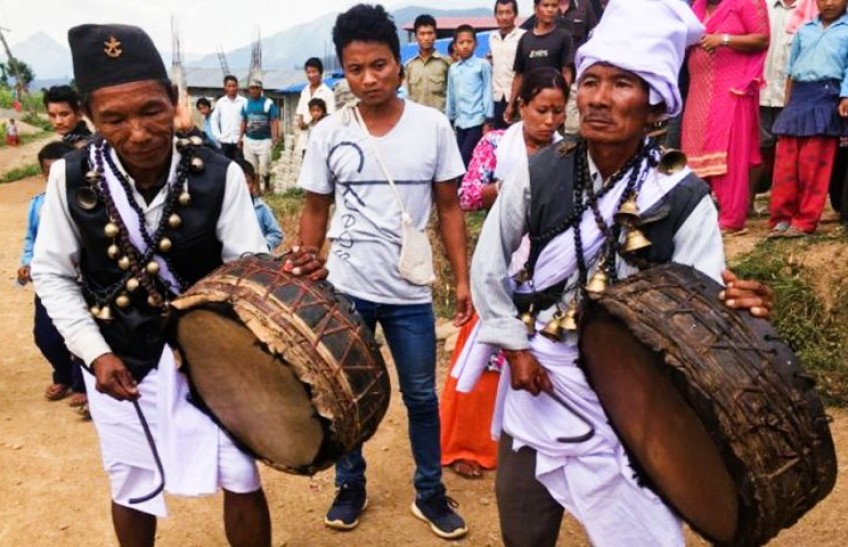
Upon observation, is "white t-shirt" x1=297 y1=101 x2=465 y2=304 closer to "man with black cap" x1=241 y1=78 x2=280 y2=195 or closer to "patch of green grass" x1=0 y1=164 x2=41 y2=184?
"man with black cap" x1=241 y1=78 x2=280 y2=195

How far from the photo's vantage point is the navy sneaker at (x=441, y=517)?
344cm

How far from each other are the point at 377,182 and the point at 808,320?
9.89 feet

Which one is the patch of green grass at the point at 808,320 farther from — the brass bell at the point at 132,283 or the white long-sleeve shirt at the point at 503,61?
the white long-sleeve shirt at the point at 503,61

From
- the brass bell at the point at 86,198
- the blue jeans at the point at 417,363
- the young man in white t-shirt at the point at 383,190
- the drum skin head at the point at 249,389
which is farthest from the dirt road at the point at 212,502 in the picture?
the brass bell at the point at 86,198

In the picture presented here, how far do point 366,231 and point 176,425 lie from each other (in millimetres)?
1128

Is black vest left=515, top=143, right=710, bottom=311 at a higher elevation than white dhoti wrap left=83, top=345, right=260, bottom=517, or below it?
higher

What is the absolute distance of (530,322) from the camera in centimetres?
231

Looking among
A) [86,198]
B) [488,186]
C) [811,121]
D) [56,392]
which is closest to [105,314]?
[86,198]

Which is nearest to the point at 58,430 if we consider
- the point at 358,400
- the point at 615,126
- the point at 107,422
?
the point at 107,422

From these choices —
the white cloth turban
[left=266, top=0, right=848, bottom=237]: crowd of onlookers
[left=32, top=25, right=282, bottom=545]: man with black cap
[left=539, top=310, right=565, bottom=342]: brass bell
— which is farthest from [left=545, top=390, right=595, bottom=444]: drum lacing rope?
[left=266, top=0, right=848, bottom=237]: crowd of onlookers

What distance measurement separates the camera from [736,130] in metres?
5.44

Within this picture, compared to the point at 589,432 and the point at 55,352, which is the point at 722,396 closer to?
the point at 589,432

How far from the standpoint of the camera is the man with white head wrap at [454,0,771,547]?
2.03 meters

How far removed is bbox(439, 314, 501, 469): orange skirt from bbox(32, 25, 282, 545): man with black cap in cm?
167
